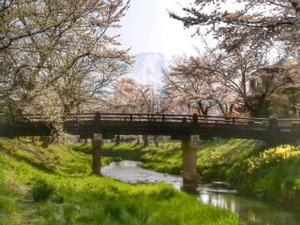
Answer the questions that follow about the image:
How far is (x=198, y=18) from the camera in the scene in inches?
529

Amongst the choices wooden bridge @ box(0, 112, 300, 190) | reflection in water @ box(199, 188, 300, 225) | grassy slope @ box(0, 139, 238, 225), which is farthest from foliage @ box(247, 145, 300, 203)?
grassy slope @ box(0, 139, 238, 225)

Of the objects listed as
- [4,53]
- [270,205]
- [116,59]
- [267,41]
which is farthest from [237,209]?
[116,59]

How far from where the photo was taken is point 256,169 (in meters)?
23.8

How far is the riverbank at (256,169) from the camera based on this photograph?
18.5 metres

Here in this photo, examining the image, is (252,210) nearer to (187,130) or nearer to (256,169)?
(256,169)

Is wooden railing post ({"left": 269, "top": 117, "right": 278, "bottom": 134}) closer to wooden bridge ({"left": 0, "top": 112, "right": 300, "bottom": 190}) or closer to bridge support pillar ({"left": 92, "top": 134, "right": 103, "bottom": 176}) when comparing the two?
wooden bridge ({"left": 0, "top": 112, "right": 300, "bottom": 190})

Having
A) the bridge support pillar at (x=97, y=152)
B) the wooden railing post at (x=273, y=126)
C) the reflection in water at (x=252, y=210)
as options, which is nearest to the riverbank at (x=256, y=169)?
the reflection in water at (x=252, y=210)

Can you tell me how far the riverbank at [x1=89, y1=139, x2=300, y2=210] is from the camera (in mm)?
18484

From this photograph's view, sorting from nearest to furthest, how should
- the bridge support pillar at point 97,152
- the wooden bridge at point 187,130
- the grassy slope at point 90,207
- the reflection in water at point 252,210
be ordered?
1. the grassy slope at point 90,207
2. the reflection in water at point 252,210
3. the bridge support pillar at point 97,152
4. the wooden bridge at point 187,130

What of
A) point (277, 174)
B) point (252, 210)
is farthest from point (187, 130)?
point (252, 210)

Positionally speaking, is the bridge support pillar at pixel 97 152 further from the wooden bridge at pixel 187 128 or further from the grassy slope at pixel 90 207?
the grassy slope at pixel 90 207

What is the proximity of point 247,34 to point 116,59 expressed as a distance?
716 inches

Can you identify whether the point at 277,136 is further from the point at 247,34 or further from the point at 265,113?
→ the point at 247,34

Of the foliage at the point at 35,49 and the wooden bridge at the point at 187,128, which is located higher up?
the foliage at the point at 35,49
